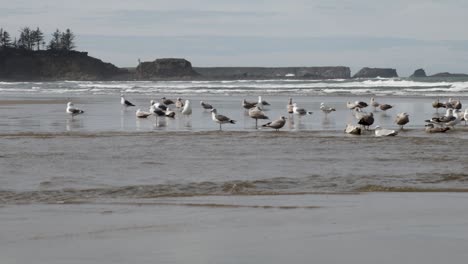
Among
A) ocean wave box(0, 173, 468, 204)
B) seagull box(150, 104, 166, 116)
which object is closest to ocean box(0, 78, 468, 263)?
ocean wave box(0, 173, 468, 204)

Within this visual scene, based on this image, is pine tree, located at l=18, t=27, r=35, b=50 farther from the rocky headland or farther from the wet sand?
the wet sand

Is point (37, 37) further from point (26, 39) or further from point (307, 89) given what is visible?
point (307, 89)

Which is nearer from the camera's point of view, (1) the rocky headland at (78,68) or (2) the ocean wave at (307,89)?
(2) the ocean wave at (307,89)

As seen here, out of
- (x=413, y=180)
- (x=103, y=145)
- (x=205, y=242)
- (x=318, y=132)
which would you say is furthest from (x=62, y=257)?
(x=318, y=132)

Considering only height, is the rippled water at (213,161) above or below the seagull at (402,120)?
below

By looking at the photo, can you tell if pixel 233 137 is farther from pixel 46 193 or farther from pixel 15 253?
pixel 15 253

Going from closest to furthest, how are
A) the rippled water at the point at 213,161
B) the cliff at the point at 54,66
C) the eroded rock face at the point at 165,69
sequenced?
the rippled water at the point at 213,161 → the cliff at the point at 54,66 → the eroded rock face at the point at 165,69

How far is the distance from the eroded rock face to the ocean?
115511 mm

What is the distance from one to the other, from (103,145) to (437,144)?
223 inches

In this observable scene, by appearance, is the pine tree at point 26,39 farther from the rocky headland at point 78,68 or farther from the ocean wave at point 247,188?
the ocean wave at point 247,188

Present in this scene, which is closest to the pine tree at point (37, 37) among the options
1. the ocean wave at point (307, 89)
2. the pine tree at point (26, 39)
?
the pine tree at point (26, 39)

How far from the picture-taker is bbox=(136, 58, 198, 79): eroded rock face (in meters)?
131

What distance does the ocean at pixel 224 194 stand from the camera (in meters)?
5.53

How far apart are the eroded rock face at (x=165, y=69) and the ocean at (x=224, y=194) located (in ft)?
379
